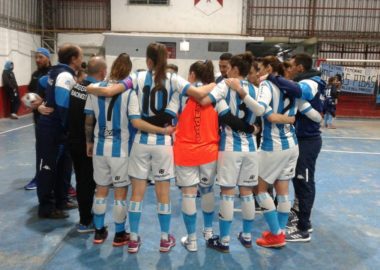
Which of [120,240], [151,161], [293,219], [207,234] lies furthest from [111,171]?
[293,219]

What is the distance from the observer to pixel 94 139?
11.1 ft

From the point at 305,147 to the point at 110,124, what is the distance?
1.85 m

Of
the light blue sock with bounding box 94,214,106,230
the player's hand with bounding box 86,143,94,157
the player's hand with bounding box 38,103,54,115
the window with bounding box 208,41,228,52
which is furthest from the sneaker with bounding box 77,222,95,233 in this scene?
the window with bounding box 208,41,228,52

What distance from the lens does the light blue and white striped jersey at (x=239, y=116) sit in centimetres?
318

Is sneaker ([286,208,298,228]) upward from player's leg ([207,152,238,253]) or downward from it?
downward

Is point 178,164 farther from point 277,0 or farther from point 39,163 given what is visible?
point 277,0

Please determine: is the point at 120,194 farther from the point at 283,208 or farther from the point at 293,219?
the point at 293,219

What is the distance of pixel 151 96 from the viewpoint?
10.3 ft

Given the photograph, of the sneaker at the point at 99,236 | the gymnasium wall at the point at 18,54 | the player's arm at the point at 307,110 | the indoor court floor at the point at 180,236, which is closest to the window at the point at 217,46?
the gymnasium wall at the point at 18,54

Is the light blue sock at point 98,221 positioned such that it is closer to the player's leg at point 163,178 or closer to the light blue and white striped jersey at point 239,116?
the player's leg at point 163,178

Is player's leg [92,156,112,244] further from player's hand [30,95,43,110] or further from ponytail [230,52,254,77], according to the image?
ponytail [230,52,254,77]

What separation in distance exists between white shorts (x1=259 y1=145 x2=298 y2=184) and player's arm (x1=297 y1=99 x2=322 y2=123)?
1.04 feet

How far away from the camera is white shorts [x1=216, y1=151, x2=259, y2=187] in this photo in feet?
10.6

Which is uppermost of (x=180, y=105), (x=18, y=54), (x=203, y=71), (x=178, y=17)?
(x=178, y=17)
